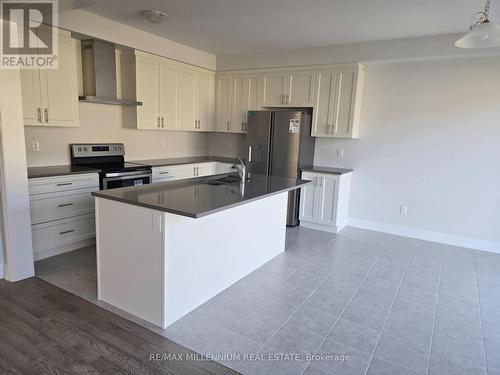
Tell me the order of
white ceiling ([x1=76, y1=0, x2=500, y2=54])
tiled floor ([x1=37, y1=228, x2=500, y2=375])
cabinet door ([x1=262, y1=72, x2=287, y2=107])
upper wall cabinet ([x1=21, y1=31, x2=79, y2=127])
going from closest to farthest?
1. tiled floor ([x1=37, y1=228, x2=500, y2=375])
2. white ceiling ([x1=76, y1=0, x2=500, y2=54])
3. upper wall cabinet ([x1=21, y1=31, x2=79, y2=127])
4. cabinet door ([x1=262, y1=72, x2=287, y2=107])

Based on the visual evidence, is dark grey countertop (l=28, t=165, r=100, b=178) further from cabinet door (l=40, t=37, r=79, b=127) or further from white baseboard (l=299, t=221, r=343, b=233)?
white baseboard (l=299, t=221, r=343, b=233)

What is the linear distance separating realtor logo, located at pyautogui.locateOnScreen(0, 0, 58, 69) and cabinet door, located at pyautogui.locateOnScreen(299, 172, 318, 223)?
3.47 meters

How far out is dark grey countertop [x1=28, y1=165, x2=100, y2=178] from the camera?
3236 mm

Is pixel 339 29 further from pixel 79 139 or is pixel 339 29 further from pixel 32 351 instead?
pixel 32 351

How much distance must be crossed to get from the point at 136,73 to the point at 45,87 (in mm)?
1175

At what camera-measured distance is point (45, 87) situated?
11.3ft

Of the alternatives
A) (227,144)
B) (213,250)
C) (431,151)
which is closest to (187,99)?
(227,144)

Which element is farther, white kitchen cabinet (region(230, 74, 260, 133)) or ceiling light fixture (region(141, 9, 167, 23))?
white kitchen cabinet (region(230, 74, 260, 133))

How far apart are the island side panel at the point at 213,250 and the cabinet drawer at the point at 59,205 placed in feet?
5.93

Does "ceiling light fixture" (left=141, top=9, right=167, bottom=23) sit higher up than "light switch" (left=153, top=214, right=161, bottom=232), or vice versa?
"ceiling light fixture" (left=141, top=9, right=167, bottom=23)

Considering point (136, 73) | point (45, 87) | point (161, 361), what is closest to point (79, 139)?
point (45, 87)

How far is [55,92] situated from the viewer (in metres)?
3.54

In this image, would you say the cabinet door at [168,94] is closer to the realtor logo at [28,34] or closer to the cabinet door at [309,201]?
the realtor logo at [28,34]

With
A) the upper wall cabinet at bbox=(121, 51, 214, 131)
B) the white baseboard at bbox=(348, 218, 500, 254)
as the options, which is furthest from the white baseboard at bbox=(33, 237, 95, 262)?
the white baseboard at bbox=(348, 218, 500, 254)
